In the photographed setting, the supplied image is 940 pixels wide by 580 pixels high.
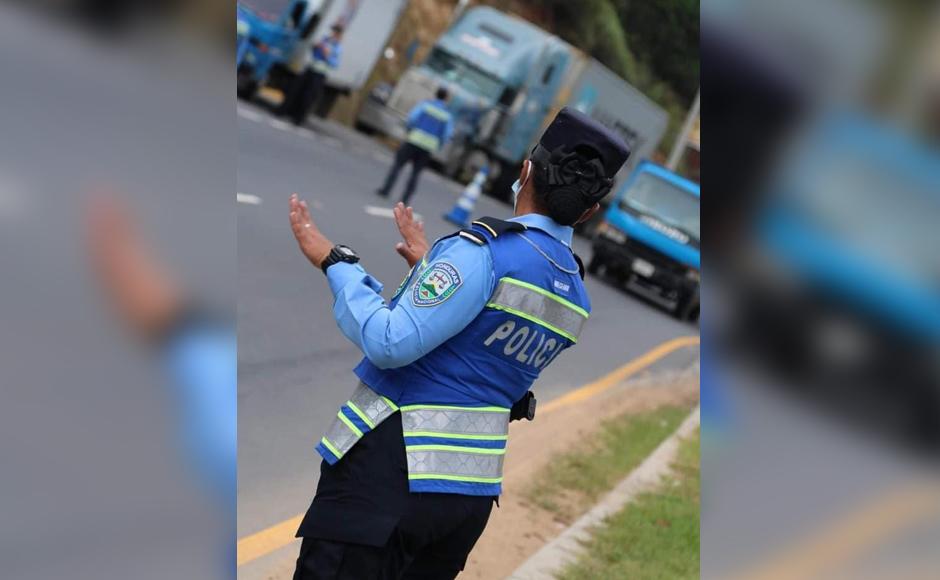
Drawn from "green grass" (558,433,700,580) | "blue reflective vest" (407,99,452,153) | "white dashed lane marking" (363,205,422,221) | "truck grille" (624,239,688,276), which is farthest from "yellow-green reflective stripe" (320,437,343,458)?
"truck grille" (624,239,688,276)

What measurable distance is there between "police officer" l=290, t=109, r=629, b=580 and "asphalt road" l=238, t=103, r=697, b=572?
9.02ft

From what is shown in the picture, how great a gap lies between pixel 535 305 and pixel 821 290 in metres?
1.18

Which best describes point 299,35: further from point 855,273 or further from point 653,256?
point 855,273

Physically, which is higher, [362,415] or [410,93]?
[362,415]

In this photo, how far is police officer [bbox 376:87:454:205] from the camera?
56.7 ft

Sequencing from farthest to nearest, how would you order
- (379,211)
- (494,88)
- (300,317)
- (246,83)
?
(494,88), (246,83), (379,211), (300,317)

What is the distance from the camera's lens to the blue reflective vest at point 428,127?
17.4 m

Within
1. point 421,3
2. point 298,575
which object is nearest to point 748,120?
point 298,575

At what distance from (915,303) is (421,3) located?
3739cm

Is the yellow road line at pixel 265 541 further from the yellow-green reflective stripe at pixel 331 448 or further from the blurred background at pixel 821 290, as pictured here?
the blurred background at pixel 821 290

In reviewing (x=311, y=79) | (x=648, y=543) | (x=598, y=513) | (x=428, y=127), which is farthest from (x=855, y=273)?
(x=311, y=79)

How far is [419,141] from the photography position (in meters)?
17.3

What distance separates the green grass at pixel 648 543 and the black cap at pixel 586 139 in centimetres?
312

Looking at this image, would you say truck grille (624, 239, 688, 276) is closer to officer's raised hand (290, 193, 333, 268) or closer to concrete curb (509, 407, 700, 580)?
concrete curb (509, 407, 700, 580)
